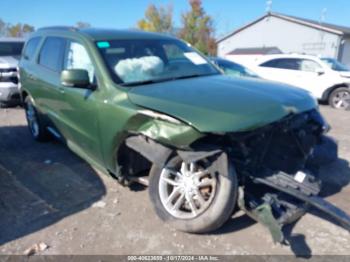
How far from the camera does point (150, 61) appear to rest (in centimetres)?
381

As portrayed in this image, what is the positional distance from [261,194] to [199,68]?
1.75 m

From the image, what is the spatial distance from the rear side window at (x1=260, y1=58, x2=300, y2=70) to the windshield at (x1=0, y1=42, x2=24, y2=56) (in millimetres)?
7744

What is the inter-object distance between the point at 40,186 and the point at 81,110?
45.2 inches

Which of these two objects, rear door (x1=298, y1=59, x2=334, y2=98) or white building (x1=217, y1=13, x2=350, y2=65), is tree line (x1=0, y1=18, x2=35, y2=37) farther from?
rear door (x1=298, y1=59, x2=334, y2=98)

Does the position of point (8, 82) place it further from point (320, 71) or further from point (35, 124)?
point (320, 71)

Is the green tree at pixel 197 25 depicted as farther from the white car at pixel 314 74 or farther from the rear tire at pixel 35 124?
the rear tire at pixel 35 124

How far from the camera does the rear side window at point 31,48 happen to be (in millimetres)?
5363

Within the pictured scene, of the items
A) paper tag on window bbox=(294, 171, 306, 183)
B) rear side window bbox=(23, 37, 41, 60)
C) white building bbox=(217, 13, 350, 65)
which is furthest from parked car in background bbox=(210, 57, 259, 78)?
white building bbox=(217, 13, 350, 65)

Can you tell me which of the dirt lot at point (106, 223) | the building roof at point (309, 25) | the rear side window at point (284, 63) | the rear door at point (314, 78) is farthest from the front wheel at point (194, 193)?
the building roof at point (309, 25)

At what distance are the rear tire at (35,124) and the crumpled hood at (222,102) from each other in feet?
9.59

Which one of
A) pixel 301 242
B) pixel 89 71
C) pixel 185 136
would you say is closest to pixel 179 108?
pixel 185 136

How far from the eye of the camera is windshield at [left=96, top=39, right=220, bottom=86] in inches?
139

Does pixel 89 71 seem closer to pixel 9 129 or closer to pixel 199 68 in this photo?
pixel 199 68

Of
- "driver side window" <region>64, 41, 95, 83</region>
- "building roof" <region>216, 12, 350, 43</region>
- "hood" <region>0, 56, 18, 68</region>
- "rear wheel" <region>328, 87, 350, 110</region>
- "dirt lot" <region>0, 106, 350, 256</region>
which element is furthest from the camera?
"building roof" <region>216, 12, 350, 43</region>
